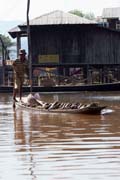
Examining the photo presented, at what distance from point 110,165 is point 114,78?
3549 centimetres

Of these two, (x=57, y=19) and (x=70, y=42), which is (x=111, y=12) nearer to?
(x=70, y=42)

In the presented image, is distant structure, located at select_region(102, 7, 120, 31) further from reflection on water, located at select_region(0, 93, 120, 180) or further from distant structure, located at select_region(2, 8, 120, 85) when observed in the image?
reflection on water, located at select_region(0, 93, 120, 180)

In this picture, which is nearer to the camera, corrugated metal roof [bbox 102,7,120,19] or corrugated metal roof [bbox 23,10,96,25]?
corrugated metal roof [bbox 23,10,96,25]

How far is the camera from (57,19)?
3747 cm

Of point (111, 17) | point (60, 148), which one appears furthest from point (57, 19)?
point (60, 148)

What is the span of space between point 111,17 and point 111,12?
2364 mm

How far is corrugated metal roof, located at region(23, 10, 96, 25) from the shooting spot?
36844 mm

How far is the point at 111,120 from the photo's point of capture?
11523mm

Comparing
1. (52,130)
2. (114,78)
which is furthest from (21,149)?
(114,78)

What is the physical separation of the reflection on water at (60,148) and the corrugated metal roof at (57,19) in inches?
988

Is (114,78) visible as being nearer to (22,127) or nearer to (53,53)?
(53,53)

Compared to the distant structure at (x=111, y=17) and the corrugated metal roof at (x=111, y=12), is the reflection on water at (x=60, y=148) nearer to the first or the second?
the distant structure at (x=111, y=17)

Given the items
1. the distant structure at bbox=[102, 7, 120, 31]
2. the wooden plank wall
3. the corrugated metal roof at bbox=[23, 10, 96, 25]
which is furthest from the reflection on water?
the distant structure at bbox=[102, 7, 120, 31]

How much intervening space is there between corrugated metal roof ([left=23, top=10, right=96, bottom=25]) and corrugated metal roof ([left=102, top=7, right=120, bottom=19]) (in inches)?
373
